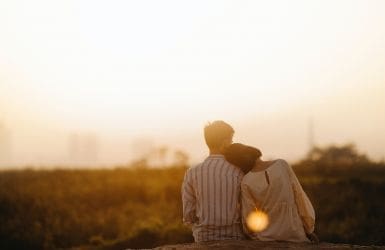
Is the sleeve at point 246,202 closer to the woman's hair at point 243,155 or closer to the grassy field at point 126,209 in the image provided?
the woman's hair at point 243,155

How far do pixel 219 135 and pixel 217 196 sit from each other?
628mm

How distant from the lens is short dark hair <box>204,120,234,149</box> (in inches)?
271

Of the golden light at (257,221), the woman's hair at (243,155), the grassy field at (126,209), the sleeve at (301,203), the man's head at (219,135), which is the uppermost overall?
the man's head at (219,135)

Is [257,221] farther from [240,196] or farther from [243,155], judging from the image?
[243,155]

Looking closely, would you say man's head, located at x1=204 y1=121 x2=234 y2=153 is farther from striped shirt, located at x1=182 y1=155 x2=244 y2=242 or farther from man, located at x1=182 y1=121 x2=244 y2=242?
striped shirt, located at x1=182 y1=155 x2=244 y2=242

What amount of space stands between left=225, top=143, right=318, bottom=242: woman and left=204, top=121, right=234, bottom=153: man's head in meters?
0.09

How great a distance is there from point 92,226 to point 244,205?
48.3 feet

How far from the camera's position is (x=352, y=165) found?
3009 centimetres

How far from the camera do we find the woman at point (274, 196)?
22.1ft

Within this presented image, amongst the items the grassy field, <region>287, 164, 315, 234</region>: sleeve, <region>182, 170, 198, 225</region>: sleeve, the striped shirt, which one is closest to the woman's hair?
the striped shirt

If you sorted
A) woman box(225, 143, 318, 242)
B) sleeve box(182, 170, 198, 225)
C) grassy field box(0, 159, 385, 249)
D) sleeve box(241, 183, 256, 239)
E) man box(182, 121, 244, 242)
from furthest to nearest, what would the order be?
grassy field box(0, 159, 385, 249) → sleeve box(182, 170, 198, 225) → man box(182, 121, 244, 242) → sleeve box(241, 183, 256, 239) → woman box(225, 143, 318, 242)

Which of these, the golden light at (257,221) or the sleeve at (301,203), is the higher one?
the sleeve at (301,203)

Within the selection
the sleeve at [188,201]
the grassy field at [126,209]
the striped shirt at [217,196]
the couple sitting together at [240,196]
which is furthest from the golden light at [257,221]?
the grassy field at [126,209]

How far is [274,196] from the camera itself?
22.1ft
